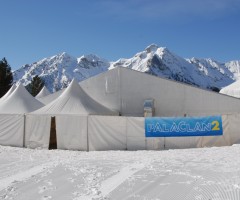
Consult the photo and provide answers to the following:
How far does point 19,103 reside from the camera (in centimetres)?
2998

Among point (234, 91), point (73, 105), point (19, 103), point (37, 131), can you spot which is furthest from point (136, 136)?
point (234, 91)

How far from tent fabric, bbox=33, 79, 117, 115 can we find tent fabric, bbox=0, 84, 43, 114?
21.1 feet

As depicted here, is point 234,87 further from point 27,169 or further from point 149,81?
point 27,169

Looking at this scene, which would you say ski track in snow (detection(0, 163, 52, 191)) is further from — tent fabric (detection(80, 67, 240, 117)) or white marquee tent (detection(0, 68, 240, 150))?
tent fabric (detection(80, 67, 240, 117))

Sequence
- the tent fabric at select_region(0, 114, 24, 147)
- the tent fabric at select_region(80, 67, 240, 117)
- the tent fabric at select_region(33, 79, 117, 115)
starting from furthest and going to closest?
1. the tent fabric at select_region(80, 67, 240, 117)
2. the tent fabric at select_region(33, 79, 117, 115)
3. the tent fabric at select_region(0, 114, 24, 147)

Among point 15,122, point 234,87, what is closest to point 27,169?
point 15,122

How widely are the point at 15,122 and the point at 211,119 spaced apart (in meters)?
10.9

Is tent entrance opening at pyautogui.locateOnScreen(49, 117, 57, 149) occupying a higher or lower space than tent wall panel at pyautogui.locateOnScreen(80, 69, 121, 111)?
lower

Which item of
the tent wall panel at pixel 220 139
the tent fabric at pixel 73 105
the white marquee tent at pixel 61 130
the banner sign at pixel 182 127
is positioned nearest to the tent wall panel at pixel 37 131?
the white marquee tent at pixel 61 130

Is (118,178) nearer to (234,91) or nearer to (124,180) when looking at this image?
(124,180)

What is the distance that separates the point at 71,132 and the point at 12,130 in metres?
3.81

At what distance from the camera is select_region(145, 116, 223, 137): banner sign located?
1756 centimetres

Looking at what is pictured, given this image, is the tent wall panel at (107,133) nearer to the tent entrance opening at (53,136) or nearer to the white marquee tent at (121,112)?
the white marquee tent at (121,112)

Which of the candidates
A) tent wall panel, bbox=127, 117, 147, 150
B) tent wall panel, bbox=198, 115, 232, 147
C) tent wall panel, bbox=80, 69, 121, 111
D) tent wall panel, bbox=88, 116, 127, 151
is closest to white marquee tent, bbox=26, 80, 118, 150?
tent wall panel, bbox=88, 116, 127, 151
